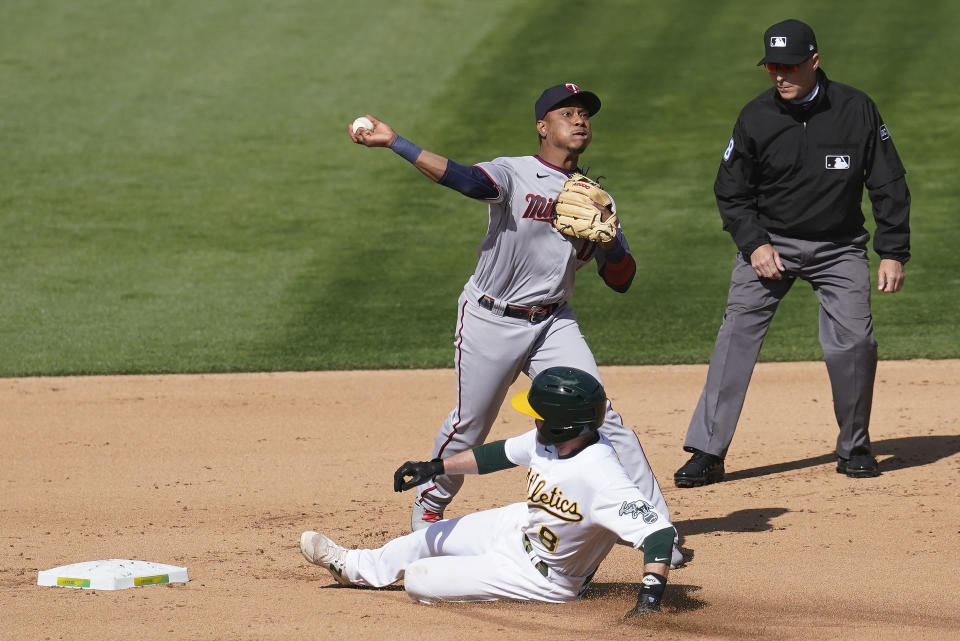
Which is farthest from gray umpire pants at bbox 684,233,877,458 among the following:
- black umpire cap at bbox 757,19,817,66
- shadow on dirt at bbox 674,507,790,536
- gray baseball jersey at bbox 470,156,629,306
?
gray baseball jersey at bbox 470,156,629,306

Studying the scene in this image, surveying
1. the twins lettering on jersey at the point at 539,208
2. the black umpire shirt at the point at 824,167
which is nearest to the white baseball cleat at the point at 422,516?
the twins lettering on jersey at the point at 539,208

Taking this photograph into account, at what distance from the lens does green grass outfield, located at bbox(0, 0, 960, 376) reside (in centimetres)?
1108

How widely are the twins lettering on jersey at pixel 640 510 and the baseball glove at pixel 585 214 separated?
1.31m

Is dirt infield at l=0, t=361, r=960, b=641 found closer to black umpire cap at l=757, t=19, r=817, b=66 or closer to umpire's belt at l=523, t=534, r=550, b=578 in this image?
umpire's belt at l=523, t=534, r=550, b=578

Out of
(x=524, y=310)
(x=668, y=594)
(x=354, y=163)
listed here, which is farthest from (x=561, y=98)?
(x=354, y=163)

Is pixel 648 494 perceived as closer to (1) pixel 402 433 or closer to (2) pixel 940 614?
(2) pixel 940 614

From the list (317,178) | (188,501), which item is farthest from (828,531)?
(317,178)

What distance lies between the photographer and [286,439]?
830 centimetres

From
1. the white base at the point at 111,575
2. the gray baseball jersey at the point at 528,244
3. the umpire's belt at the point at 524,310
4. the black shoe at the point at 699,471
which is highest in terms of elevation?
the gray baseball jersey at the point at 528,244

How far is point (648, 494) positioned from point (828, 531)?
1061mm

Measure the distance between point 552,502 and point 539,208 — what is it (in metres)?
1.43

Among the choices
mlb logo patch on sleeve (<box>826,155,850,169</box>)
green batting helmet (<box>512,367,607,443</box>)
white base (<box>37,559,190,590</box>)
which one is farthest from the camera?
mlb logo patch on sleeve (<box>826,155,850,169</box>)

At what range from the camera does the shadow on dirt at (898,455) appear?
24.3 ft

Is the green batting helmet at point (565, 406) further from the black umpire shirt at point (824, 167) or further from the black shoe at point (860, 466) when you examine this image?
the black shoe at point (860, 466)
